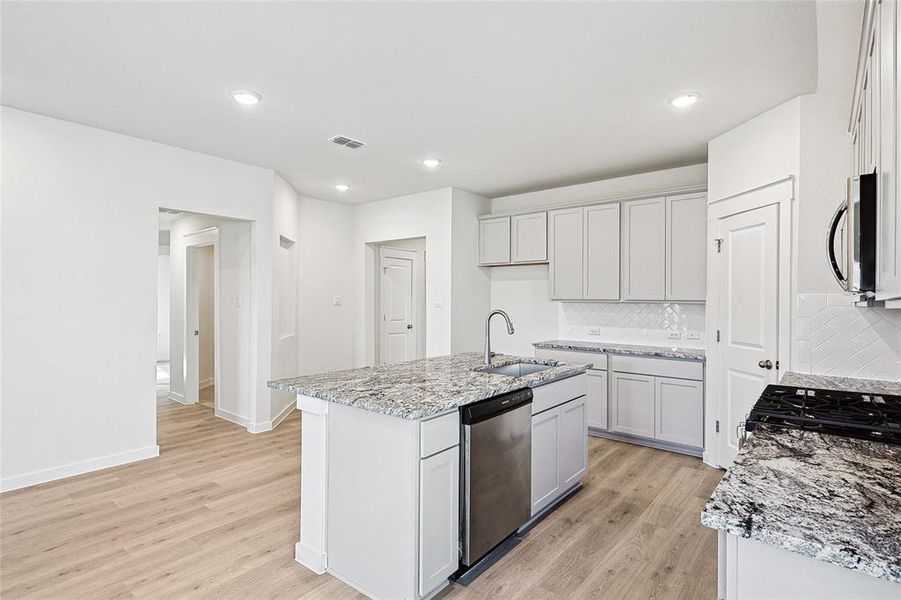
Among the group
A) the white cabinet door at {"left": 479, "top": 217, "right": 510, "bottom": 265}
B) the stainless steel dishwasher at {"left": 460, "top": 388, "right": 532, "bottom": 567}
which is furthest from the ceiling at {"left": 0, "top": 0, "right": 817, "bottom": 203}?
the stainless steel dishwasher at {"left": 460, "top": 388, "right": 532, "bottom": 567}

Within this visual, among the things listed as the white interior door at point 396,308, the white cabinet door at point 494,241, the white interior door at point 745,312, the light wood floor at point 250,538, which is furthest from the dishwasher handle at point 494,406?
the white interior door at point 396,308

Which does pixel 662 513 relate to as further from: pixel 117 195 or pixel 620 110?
pixel 117 195

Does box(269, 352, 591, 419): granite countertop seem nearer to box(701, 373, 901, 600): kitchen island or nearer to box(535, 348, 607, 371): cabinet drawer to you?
box(701, 373, 901, 600): kitchen island

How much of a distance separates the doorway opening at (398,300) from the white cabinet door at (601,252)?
2.66 metres

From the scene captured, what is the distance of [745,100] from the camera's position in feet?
10.1

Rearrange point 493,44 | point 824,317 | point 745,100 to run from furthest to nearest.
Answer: point 745,100
point 824,317
point 493,44

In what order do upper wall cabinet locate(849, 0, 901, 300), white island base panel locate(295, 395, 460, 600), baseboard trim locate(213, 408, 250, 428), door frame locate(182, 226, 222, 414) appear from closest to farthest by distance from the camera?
1. upper wall cabinet locate(849, 0, 901, 300)
2. white island base panel locate(295, 395, 460, 600)
3. baseboard trim locate(213, 408, 250, 428)
4. door frame locate(182, 226, 222, 414)

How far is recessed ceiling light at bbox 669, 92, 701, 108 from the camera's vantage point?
9.84 feet

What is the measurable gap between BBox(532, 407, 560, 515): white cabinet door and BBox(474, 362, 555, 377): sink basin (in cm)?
33

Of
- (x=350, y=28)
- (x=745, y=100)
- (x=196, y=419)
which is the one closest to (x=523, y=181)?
(x=745, y=100)

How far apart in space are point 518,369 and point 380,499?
1.49 m

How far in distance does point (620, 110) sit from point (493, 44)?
1.29 metres

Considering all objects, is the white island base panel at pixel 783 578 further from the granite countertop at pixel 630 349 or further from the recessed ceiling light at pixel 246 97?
the granite countertop at pixel 630 349

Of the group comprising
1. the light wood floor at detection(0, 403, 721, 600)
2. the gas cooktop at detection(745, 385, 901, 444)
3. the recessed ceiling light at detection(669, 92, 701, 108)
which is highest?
the recessed ceiling light at detection(669, 92, 701, 108)
